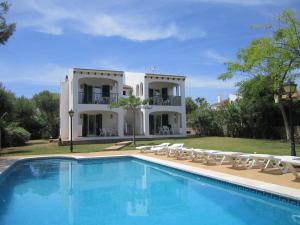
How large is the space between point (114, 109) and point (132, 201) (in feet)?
68.7

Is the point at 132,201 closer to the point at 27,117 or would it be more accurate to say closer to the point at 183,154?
the point at 183,154

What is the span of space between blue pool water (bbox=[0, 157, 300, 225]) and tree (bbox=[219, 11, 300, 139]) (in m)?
10.5

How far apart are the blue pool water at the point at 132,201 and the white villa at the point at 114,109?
14.9m

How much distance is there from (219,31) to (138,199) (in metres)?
11.5

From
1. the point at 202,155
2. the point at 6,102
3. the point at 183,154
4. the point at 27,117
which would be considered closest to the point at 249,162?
the point at 202,155

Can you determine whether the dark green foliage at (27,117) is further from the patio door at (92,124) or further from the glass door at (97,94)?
the glass door at (97,94)

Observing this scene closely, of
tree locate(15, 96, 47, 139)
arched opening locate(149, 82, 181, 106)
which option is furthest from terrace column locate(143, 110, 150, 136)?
tree locate(15, 96, 47, 139)

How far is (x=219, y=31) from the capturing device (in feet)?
56.3

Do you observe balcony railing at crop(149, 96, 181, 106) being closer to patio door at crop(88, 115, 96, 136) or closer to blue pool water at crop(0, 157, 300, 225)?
patio door at crop(88, 115, 96, 136)

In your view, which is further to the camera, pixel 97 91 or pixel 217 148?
pixel 97 91

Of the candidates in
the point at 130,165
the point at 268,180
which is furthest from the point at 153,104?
the point at 268,180

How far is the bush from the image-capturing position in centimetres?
2738

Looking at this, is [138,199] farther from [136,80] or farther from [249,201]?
[136,80]

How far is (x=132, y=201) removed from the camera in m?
8.85
